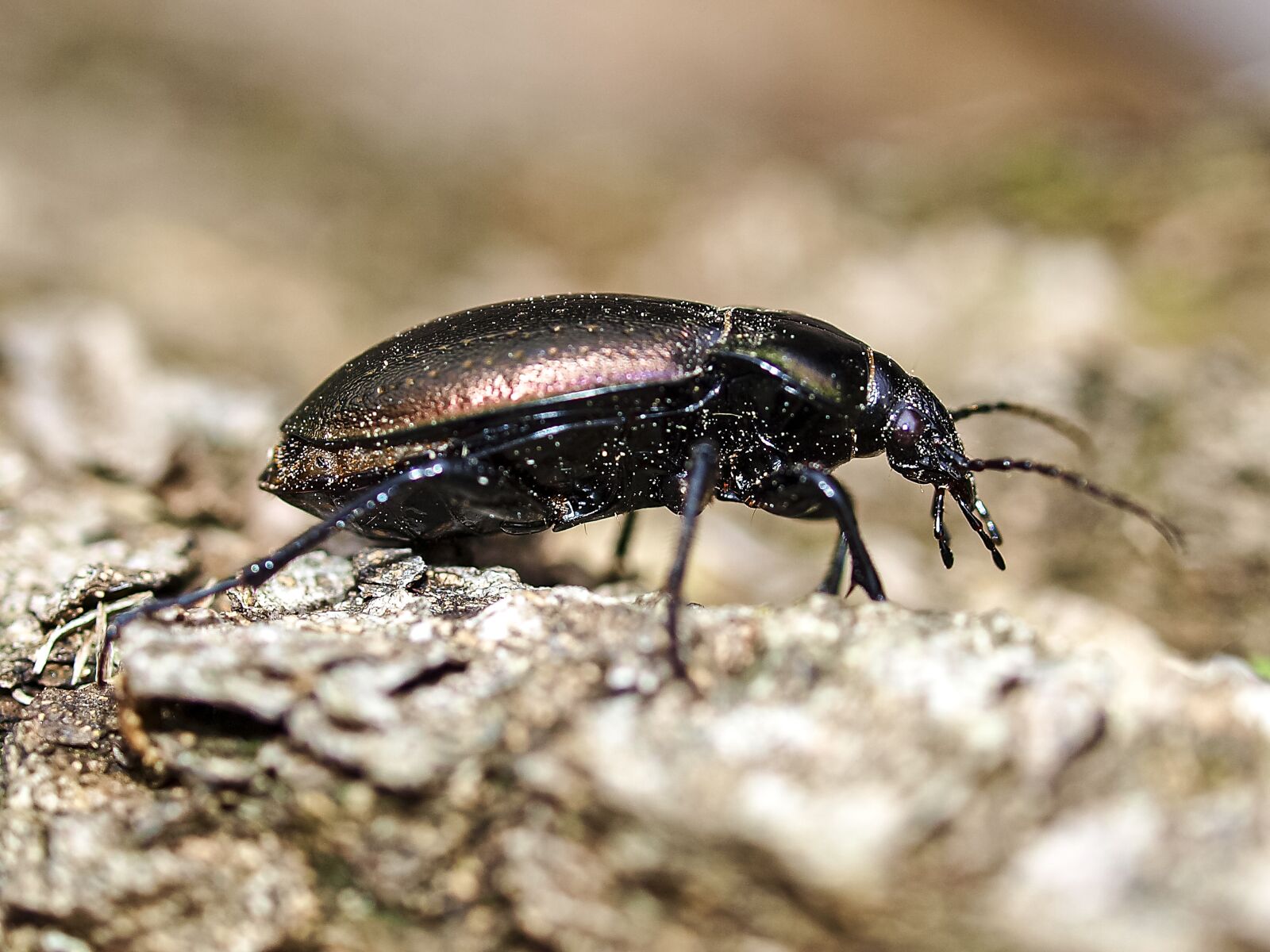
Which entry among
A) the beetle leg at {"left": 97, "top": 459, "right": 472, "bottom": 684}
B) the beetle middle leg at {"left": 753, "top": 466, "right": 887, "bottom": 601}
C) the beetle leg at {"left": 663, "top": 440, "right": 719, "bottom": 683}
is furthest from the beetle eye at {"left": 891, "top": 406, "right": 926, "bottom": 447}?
the beetle leg at {"left": 97, "top": 459, "right": 472, "bottom": 684}

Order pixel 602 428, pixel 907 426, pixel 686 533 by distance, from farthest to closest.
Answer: pixel 907 426
pixel 602 428
pixel 686 533

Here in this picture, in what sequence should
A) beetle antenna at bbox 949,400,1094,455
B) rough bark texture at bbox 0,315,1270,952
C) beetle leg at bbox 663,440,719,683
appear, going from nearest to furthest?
rough bark texture at bbox 0,315,1270,952, beetle leg at bbox 663,440,719,683, beetle antenna at bbox 949,400,1094,455

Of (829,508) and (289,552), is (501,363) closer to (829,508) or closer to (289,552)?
(289,552)

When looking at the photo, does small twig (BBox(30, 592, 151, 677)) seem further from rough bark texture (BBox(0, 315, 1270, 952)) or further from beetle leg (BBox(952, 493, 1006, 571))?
beetle leg (BBox(952, 493, 1006, 571))

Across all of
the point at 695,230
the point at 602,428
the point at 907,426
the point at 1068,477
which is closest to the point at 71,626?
the point at 602,428

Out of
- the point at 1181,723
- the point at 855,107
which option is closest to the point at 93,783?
the point at 1181,723
